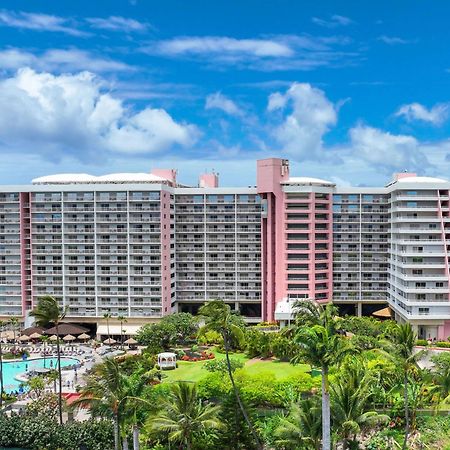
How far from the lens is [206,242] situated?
7856 centimetres

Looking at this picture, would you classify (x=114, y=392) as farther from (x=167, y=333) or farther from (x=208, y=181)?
(x=208, y=181)

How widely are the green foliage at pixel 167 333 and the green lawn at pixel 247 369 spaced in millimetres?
6243

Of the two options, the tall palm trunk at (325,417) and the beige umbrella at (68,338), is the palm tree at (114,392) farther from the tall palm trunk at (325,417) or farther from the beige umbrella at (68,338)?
the beige umbrella at (68,338)

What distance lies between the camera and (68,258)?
74688 millimetres

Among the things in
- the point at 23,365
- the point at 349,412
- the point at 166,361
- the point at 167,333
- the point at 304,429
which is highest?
the point at 349,412

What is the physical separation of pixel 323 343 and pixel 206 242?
5288cm

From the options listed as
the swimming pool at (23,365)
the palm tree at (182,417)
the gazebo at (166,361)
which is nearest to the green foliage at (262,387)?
the palm tree at (182,417)

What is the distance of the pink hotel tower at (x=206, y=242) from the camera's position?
7319 cm

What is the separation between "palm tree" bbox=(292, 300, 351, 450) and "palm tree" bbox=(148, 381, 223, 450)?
798 cm

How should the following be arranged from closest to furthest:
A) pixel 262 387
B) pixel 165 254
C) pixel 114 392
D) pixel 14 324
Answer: pixel 114 392 → pixel 262 387 → pixel 14 324 → pixel 165 254

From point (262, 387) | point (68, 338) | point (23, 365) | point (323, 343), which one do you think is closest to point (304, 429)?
point (323, 343)

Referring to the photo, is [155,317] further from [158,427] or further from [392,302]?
[158,427]

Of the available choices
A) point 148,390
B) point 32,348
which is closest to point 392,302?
point 148,390

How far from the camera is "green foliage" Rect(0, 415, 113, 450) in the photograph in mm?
38188
